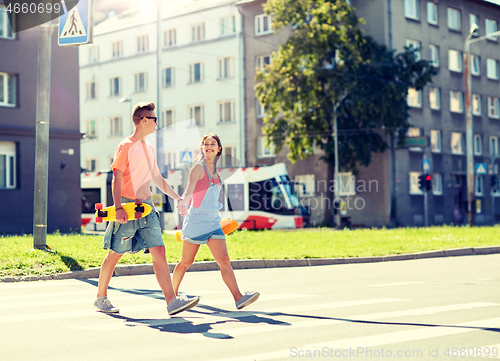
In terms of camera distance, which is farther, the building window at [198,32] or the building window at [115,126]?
the building window at [115,126]

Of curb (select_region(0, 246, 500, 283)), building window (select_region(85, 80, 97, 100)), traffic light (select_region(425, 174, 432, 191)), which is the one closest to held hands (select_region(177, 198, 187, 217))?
curb (select_region(0, 246, 500, 283))

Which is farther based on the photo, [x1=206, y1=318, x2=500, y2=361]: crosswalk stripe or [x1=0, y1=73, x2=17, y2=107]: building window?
[x1=0, y1=73, x2=17, y2=107]: building window

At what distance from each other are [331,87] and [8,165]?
16291 mm

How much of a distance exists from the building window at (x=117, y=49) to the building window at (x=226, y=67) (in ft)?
31.1

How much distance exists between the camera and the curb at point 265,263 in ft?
37.0

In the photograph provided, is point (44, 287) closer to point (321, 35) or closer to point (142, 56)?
point (321, 35)

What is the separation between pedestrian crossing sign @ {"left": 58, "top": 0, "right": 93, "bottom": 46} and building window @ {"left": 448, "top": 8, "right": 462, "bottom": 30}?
121ft

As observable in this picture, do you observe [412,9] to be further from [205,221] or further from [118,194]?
[118,194]

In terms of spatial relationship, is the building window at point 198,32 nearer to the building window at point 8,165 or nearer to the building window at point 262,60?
the building window at point 262,60

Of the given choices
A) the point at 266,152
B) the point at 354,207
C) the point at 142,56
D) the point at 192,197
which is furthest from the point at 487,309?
the point at 142,56

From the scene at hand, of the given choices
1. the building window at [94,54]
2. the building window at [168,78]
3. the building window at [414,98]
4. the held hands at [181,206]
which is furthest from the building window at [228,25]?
the held hands at [181,206]

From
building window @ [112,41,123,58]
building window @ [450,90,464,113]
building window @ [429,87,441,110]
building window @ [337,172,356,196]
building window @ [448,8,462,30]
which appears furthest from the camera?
building window @ [112,41,123,58]

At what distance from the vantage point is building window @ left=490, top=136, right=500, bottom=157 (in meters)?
48.1

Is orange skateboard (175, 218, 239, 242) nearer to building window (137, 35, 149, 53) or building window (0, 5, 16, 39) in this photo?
building window (0, 5, 16, 39)
